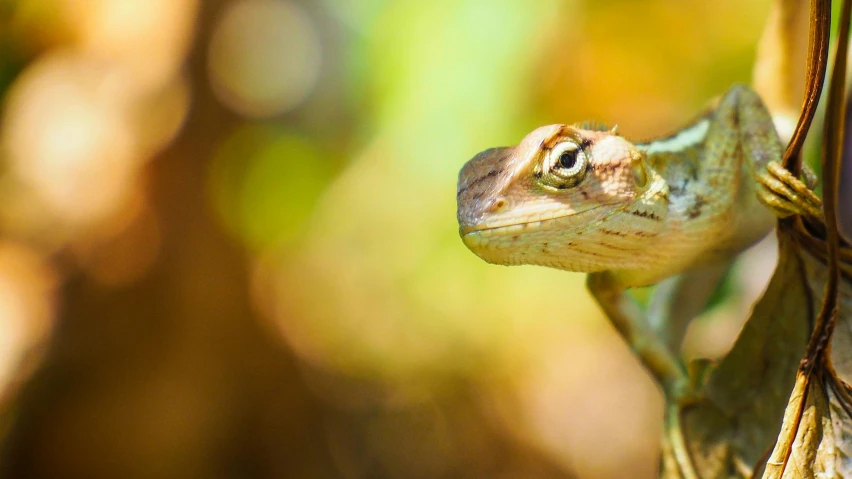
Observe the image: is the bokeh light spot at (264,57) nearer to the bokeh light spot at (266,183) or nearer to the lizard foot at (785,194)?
the bokeh light spot at (266,183)

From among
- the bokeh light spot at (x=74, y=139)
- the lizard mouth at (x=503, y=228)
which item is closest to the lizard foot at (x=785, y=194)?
the lizard mouth at (x=503, y=228)

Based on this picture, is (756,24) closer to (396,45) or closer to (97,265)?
(396,45)

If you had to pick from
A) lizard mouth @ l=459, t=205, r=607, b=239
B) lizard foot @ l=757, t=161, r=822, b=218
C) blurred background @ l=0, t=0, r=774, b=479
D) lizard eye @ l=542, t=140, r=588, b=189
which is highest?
lizard foot @ l=757, t=161, r=822, b=218

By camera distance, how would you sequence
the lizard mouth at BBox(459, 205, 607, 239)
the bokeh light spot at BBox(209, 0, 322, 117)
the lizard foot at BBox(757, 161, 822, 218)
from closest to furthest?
the lizard foot at BBox(757, 161, 822, 218) < the lizard mouth at BBox(459, 205, 607, 239) < the bokeh light spot at BBox(209, 0, 322, 117)

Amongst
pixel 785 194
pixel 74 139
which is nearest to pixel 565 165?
pixel 785 194

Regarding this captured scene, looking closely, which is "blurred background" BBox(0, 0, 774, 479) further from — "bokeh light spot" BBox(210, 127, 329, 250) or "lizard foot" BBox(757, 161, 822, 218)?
"lizard foot" BBox(757, 161, 822, 218)

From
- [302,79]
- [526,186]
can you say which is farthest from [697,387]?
[302,79]

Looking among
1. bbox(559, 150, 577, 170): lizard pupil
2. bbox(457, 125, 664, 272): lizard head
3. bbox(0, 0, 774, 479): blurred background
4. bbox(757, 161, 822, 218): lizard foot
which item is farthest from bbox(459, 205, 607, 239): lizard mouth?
bbox(0, 0, 774, 479): blurred background

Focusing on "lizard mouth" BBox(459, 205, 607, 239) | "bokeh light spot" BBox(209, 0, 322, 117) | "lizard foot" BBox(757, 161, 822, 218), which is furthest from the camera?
"bokeh light spot" BBox(209, 0, 322, 117)
